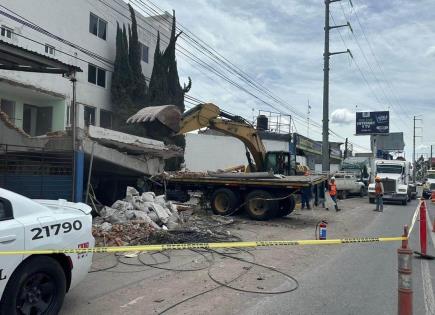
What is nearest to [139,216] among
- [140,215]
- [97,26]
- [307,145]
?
[140,215]

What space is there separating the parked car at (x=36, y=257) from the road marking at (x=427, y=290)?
448 cm

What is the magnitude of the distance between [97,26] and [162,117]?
15.8 m

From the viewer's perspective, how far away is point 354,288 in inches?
281

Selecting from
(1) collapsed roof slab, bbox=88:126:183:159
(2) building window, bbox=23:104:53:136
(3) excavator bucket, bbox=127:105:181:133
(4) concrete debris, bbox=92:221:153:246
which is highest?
(2) building window, bbox=23:104:53:136

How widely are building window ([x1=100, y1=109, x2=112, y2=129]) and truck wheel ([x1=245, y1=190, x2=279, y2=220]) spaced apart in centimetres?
1485

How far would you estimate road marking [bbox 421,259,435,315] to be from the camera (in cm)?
615

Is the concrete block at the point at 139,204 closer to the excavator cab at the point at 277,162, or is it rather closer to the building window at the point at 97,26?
the excavator cab at the point at 277,162

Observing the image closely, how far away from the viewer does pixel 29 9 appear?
22250mm

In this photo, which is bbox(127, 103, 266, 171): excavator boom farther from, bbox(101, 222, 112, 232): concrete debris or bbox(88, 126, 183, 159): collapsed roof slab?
bbox(101, 222, 112, 232): concrete debris

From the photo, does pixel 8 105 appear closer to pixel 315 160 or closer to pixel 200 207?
pixel 200 207

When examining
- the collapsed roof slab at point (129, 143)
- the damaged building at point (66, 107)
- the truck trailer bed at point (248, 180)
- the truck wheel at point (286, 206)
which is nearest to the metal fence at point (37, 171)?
the damaged building at point (66, 107)

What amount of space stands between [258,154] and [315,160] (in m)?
46.0

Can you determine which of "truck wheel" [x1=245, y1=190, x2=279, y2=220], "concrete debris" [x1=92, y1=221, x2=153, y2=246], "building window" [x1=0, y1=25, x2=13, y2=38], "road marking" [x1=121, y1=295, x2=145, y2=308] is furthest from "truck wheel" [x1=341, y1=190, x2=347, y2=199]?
"road marking" [x1=121, y1=295, x2=145, y2=308]

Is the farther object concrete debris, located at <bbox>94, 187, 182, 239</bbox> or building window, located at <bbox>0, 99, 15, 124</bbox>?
building window, located at <bbox>0, 99, 15, 124</bbox>
